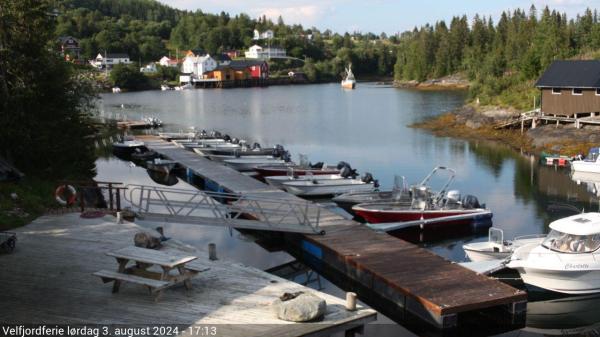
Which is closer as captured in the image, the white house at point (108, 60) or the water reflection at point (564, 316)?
the water reflection at point (564, 316)

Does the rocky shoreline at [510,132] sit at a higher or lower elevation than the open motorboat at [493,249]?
higher

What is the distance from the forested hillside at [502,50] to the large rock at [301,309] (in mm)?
42249

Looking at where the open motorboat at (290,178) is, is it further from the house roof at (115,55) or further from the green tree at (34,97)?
the house roof at (115,55)

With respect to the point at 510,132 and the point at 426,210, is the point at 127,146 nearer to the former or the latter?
the point at 426,210

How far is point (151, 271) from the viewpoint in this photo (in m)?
12.7

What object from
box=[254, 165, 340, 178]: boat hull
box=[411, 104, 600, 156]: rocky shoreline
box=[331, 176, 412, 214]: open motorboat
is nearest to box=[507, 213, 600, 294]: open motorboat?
box=[331, 176, 412, 214]: open motorboat

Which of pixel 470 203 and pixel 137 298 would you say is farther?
pixel 470 203

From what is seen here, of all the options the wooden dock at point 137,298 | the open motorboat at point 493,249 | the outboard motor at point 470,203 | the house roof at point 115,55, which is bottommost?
the open motorboat at point 493,249

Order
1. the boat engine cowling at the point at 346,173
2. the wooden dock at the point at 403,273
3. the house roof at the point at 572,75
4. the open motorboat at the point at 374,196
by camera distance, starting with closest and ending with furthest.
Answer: the wooden dock at the point at 403,273, the open motorboat at the point at 374,196, the boat engine cowling at the point at 346,173, the house roof at the point at 572,75

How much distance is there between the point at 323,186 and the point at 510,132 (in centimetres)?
2320

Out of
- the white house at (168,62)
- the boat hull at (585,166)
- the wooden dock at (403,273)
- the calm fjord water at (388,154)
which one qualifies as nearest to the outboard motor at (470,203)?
the calm fjord water at (388,154)

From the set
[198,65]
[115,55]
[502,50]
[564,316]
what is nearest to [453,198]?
[564,316]

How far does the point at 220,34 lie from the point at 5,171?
588ft

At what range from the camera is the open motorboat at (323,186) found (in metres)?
27.8
